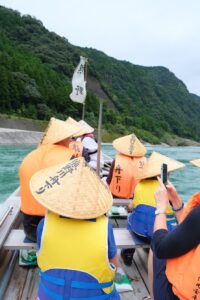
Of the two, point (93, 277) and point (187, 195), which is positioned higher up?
point (93, 277)

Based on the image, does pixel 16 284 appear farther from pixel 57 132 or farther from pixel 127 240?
pixel 57 132

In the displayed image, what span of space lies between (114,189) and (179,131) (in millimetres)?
87442

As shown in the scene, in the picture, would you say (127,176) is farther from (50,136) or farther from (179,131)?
(179,131)

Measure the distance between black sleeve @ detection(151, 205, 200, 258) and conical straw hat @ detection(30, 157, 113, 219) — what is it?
0.32 m

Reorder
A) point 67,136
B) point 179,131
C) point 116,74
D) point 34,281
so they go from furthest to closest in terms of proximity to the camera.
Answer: point 116,74
point 179,131
point 67,136
point 34,281

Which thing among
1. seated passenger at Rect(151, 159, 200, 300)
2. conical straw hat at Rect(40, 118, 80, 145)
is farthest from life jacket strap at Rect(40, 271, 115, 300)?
conical straw hat at Rect(40, 118, 80, 145)

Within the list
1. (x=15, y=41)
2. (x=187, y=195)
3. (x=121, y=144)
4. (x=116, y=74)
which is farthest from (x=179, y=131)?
(x=121, y=144)

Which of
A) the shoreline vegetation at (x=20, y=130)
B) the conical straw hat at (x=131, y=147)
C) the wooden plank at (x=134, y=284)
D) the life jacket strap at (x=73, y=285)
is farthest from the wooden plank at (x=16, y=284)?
the shoreline vegetation at (x=20, y=130)

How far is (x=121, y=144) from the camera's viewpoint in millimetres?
4418

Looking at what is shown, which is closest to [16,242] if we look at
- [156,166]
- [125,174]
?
[156,166]

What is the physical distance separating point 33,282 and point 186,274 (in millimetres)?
1528

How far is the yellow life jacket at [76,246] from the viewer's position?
1.62m

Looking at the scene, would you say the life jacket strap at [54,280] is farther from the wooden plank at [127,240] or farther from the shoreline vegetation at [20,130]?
the shoreline vegetation at [20,130]

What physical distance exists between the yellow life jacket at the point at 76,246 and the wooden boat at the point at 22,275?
0.96 m
